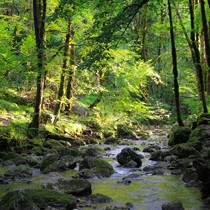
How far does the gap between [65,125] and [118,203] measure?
1112 cm

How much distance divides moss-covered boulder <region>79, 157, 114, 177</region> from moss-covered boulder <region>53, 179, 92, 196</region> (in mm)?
1560

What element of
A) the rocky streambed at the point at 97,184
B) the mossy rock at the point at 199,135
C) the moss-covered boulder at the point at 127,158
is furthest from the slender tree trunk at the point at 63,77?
the moss-covered boulder at the point at 127,158

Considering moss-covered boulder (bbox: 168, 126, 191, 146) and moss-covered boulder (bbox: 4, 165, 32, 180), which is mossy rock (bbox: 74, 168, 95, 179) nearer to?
moss-covered boulder (bbox: 4, 165, 32, 180)

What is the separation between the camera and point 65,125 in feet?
54.6

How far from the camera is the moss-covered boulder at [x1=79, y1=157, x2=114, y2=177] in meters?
8.26

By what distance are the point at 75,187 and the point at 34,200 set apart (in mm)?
1287

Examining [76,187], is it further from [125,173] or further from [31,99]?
[31,99]

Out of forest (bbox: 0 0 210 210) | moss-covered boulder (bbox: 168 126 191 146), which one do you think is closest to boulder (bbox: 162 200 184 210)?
forest (bbox: 0 0 210 210)

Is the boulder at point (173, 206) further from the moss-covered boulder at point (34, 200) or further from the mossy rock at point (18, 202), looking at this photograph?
the mossy rock at point (18, 202)

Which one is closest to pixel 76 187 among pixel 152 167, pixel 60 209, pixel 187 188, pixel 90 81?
pixel 60 209

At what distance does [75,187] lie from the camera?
6469 mm

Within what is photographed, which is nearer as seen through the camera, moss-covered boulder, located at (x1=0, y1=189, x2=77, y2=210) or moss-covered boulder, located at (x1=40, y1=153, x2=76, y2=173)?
moss-covered boulder, located at (x1=0, y1=189, x2=77, y2=210)

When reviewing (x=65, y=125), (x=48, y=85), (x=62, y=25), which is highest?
(x=62, y=25)

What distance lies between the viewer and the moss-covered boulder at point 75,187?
6.29 meters
